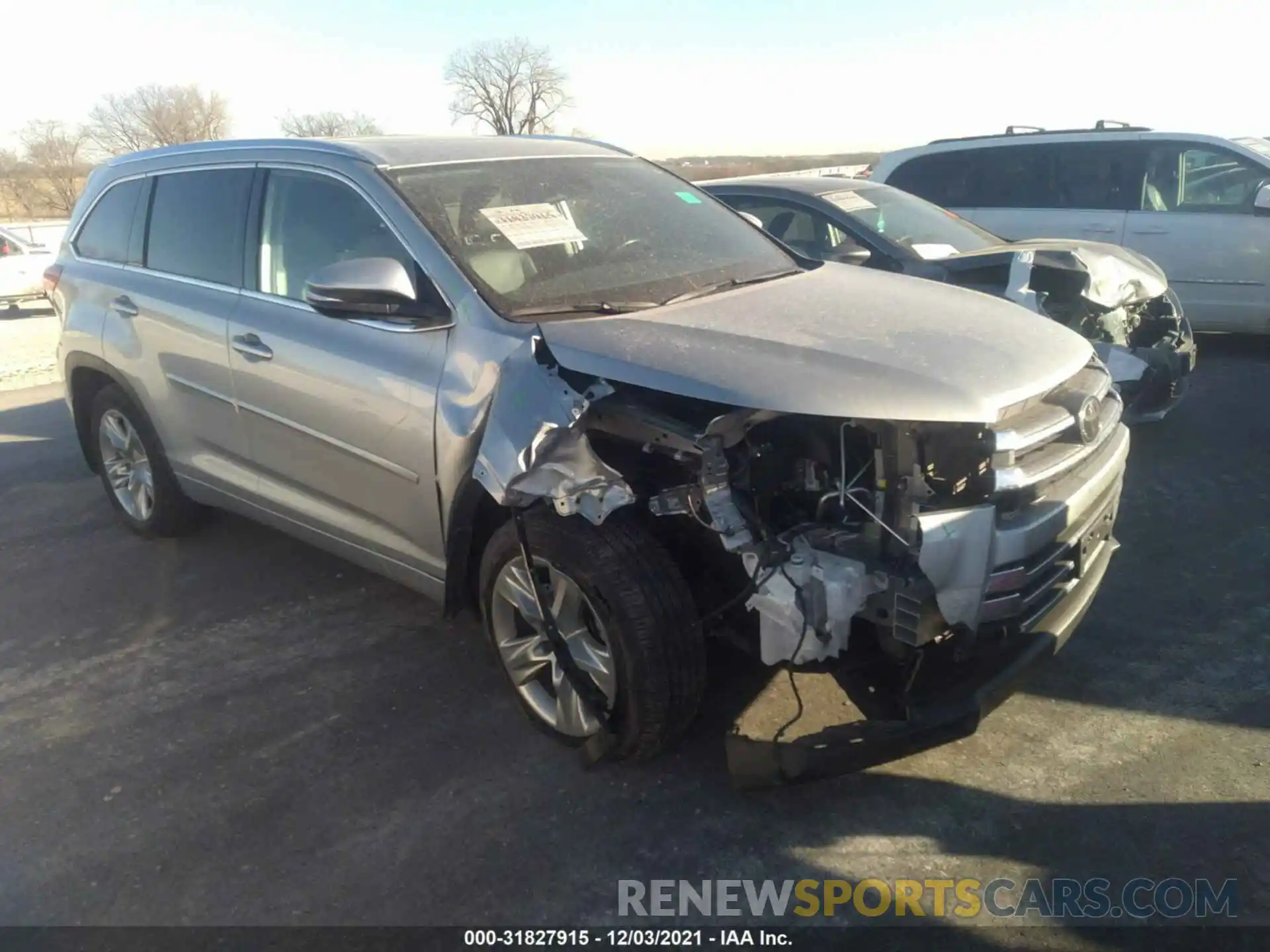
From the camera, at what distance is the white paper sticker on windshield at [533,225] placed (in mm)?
3500

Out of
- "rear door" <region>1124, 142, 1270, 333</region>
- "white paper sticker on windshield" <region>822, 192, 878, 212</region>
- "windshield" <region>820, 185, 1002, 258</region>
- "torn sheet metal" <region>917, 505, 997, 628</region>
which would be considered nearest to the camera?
"torn sheet metal" <region>917, 505, 997, 628</region>

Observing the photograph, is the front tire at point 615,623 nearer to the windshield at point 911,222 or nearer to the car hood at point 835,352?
the car hood at point 835,352

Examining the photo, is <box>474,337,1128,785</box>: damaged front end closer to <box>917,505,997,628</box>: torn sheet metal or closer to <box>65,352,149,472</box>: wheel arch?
<box>917,505,997,628</box>: torn sheet metal

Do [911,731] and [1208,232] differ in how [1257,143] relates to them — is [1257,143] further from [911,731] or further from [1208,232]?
[911,731]

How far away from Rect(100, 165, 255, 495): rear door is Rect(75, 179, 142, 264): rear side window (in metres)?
0.09

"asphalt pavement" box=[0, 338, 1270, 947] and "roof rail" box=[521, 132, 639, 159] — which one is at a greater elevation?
"roof rail" box=[521, 132, 639, 159]

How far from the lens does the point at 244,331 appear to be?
3.92 metres

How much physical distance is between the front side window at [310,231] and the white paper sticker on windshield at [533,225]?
1.20 ft

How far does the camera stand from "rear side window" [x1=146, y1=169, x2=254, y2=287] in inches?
163

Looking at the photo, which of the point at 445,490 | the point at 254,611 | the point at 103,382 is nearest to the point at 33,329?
the point at 103,382

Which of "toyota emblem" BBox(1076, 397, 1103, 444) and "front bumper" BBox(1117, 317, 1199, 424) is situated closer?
"toyota emblem" BBox(1076, 397, 1103, 444)

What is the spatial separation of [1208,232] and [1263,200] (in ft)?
1.54

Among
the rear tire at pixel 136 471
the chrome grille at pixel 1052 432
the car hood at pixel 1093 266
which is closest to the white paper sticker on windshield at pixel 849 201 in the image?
the car hood at pixel 1093 266

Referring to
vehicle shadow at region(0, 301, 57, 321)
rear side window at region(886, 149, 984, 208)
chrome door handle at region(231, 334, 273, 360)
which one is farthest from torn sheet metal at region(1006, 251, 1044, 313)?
vehicle shadow at region(0, 301, 57, 321)
